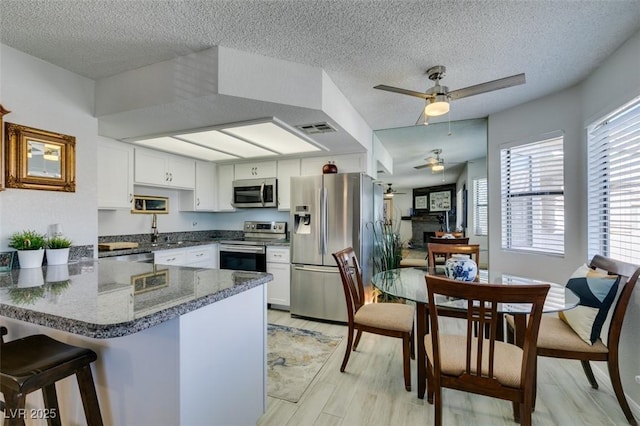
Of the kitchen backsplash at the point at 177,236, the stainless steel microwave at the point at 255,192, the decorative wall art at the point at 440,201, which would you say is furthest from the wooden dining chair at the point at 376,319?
the decorative wall art at the point at 440,201

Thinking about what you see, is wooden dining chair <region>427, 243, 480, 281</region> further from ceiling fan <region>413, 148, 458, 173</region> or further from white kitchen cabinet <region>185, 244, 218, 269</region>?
white kitchen cabinet <region>185, 244, 218, 269</region>

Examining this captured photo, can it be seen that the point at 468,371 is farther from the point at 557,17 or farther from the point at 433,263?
the point at 557,17

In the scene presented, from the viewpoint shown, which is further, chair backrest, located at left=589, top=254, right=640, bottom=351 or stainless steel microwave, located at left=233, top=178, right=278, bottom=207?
stainless steel microwave, located at left=233, top=178, right=278, bottom=207

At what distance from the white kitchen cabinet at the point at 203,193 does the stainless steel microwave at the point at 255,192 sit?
385 mm

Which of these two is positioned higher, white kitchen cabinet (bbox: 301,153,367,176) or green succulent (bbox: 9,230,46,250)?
white kitchen cabinet (bbox: 301,153,367,176)

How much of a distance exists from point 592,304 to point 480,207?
2.23 m

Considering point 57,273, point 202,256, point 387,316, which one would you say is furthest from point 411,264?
point 57,273

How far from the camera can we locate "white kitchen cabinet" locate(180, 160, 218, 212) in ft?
13.8

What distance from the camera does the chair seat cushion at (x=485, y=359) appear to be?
4.71ft

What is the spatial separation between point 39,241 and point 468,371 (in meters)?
2.86

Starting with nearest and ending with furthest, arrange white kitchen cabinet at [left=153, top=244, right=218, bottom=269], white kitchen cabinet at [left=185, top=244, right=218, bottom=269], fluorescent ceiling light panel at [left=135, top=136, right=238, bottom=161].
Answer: fluorescent ceiling light panel at [left=135, top=136, right=238, bottom=161], white kitchen cabinet at [left=153, top=244, right=218, bottom=269], white kitchen cabinet at [left=185, top=244, right=218, bottom=269]

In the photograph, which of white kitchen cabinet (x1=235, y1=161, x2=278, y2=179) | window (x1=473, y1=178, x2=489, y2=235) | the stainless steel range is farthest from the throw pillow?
white kitchen cabinet (x1=235, y1=161, x2=278, y2=179)

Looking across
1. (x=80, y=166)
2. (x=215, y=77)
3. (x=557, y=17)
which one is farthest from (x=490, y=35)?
(x=80, y=166)

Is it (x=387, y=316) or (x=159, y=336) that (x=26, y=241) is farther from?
(x=387, y=316)
